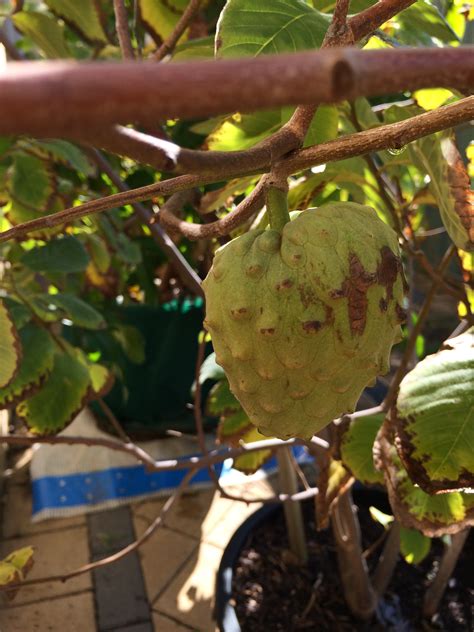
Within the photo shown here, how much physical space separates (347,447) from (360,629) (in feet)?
1.86

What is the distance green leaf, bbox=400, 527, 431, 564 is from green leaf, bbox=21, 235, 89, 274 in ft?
2.45

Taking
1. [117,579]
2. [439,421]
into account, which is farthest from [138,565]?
[439,421]

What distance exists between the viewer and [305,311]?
18.7 inches

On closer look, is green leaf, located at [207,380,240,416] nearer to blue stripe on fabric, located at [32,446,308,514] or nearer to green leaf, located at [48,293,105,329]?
green leaf, located at [48,293,105,329]

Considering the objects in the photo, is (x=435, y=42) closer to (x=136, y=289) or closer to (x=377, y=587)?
(x=377, y=587)

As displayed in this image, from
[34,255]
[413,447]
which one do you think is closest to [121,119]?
[413,447]

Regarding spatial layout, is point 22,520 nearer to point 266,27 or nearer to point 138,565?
point 138,565

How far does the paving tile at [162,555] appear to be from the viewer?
1629 millimetres

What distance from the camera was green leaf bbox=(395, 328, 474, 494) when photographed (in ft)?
2.04

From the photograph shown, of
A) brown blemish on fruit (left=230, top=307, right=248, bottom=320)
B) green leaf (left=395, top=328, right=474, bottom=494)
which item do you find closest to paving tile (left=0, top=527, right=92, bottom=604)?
green leaf (left=395, top=328, right=474, bottom=494)

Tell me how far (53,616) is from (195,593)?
0.34 meters

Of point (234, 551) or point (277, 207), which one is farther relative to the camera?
point (234, 551)

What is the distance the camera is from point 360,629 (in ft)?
4.14

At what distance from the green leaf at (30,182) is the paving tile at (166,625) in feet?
3.25
